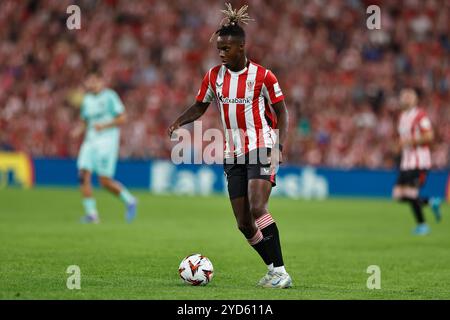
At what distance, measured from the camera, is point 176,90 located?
27.2 meters

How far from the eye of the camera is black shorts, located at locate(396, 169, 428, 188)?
15945 millimetres

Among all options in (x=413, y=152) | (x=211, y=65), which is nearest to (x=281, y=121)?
(x=413, y=152)

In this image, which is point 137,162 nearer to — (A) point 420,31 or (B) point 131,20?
(B) point 131,20

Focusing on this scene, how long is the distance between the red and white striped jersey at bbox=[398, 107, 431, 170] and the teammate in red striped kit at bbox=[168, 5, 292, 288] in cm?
755

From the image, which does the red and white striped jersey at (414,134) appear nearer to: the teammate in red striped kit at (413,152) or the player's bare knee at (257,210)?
the teammate in red striped kit at (413,152)

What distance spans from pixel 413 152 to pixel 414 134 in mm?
407

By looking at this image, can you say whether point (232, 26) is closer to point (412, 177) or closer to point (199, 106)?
point (199, 106)

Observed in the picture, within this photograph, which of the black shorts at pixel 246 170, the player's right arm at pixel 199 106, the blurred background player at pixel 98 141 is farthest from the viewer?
the blurred background player at pixel 98 141

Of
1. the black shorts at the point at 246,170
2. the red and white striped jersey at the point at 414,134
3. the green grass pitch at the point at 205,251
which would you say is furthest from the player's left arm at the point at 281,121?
the red and white striped jersey at the point at 414,134

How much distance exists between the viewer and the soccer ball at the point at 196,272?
842cm

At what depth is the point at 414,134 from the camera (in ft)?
52.0

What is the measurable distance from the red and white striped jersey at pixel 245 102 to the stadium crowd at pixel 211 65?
16625 millimetres

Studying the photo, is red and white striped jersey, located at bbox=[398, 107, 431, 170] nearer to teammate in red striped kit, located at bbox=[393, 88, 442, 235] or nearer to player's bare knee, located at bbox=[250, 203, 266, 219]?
teammate in red striped kit, located at bbox=[393, 88, 442, 235]

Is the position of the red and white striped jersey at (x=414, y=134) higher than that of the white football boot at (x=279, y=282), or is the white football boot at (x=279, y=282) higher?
the red and white striped jersey at (x=414, y=134)
